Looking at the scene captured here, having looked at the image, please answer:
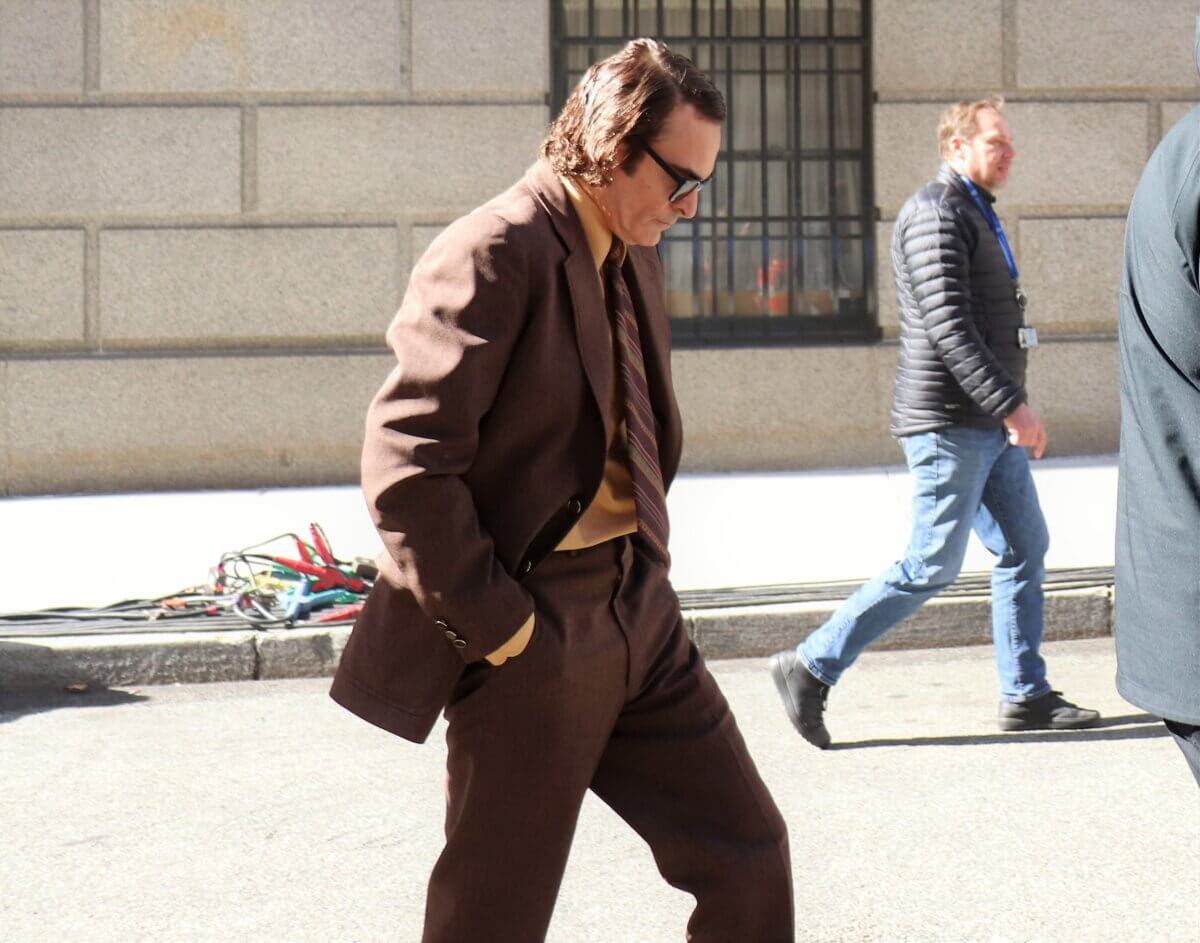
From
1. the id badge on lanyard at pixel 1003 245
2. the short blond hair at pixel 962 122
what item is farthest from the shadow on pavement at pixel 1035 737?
the short blond hair at pixel 962 122

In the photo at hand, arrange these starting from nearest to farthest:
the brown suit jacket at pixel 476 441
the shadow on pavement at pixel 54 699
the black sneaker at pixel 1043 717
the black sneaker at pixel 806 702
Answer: the brown suit jacket at pixel 476 441 → the black sneaker at pixel 806 702 → the black sneaker at pixel 1043 717 → the shadow on pavement at pixel 54 699

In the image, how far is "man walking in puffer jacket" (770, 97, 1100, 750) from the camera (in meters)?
5.62

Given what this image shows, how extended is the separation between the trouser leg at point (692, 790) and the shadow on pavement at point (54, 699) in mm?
4007

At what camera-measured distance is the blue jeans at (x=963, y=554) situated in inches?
222

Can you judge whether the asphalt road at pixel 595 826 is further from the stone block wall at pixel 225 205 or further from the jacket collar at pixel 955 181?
the stone block wall at pixel 225 205

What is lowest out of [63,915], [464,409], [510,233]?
[63,915]

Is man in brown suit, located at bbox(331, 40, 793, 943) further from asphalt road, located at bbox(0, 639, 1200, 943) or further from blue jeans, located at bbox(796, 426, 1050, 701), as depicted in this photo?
blue jeans, located at bbox(796, 426, 1050, 701)

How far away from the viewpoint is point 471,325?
255 centimetres

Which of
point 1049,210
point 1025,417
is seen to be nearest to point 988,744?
point 1025,417

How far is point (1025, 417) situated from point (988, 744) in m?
1.02

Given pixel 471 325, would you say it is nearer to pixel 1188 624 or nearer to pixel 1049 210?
pixel 1188 624

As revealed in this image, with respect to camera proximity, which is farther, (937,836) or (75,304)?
(75,304)

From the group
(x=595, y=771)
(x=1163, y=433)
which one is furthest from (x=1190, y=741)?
(x=595, y=771)

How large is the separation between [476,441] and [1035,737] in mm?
3542
